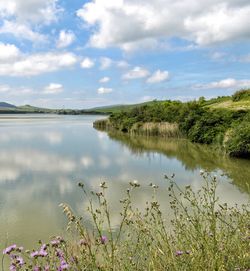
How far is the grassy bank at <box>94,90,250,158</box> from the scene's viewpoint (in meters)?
17.9

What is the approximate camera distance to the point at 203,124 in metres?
24.7

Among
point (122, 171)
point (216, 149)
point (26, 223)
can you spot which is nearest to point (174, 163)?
point (122, 171)

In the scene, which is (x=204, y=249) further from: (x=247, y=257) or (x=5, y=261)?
(x=5, y=261)

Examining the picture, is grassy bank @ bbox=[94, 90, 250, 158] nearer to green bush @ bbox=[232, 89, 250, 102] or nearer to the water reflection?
green bush @ bbox=[232, 89, 250, 102]

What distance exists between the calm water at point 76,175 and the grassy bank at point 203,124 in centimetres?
100

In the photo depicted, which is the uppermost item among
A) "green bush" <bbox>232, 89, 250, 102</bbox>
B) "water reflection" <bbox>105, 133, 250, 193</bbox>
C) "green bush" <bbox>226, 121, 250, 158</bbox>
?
"green bush" <bbox>232, 89, 250, 102</bbox>

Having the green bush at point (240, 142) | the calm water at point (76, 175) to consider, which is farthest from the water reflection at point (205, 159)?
the green bush at point (240, 142)

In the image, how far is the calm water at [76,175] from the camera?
782cm

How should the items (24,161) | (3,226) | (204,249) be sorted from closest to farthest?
(204,249) < (3,226) < (24,161)

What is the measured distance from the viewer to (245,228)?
3.68 meters

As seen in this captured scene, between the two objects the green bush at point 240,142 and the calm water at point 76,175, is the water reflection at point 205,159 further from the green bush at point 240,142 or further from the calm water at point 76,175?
the green bush at point 240,142

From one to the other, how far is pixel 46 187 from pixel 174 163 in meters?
7.16

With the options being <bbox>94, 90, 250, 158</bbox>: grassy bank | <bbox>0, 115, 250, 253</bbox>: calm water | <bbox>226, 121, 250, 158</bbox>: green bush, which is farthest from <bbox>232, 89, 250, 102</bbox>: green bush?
<bbox>226, 121, 250, 158</bbox>: green bush

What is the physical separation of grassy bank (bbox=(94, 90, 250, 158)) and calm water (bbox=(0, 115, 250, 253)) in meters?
1.00
